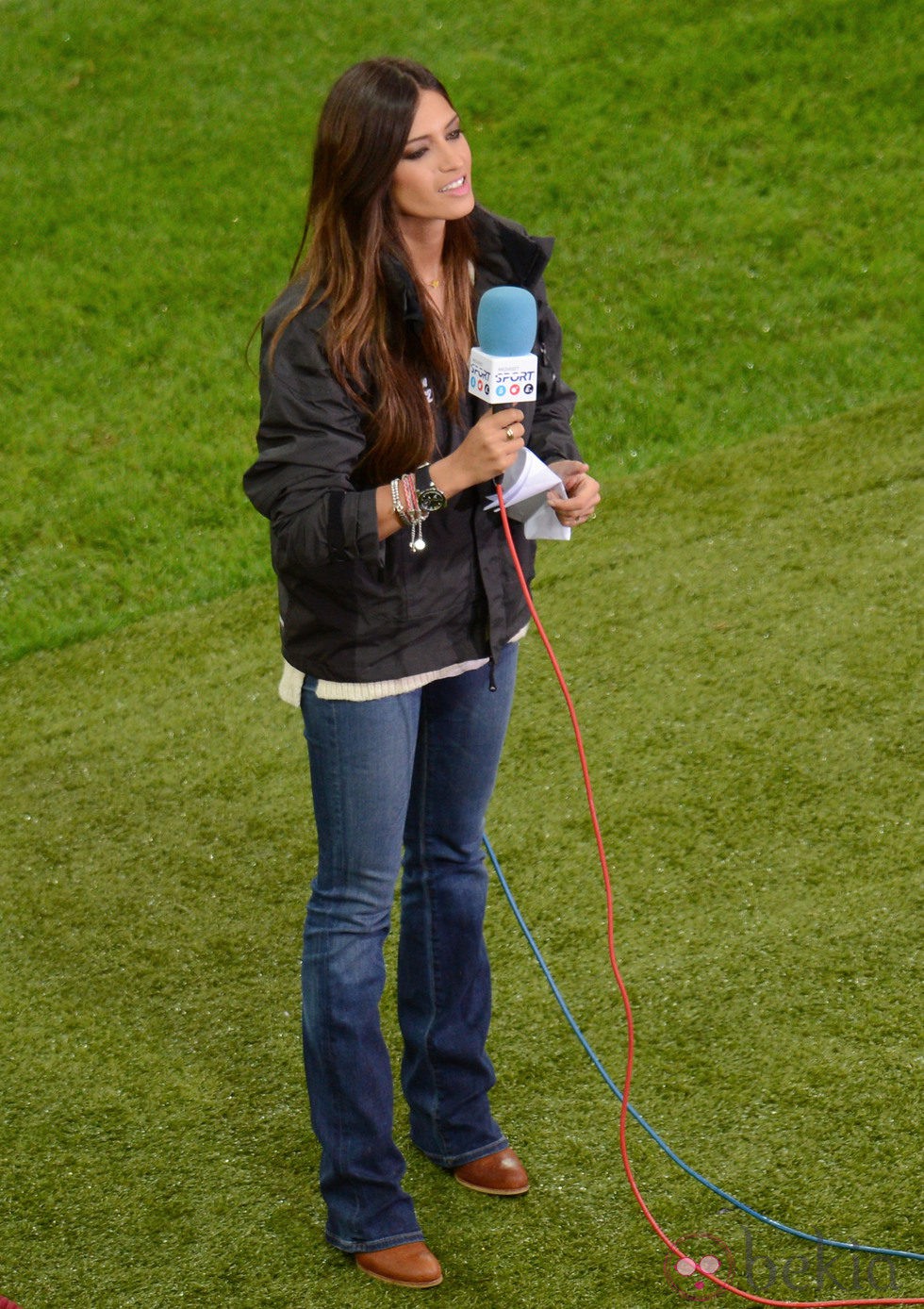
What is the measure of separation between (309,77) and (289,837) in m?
4.98

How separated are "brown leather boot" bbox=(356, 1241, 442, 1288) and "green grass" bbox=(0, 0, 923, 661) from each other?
2.84 metres

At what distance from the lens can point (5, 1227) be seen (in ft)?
8.98

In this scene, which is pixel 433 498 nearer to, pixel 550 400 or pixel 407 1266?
pixel 550 400

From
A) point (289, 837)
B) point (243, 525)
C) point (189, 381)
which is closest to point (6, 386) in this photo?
point (189, 381)

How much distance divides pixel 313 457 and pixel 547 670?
2.33 metres

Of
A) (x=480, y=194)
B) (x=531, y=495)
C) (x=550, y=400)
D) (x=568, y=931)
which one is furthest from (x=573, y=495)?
(x=480, y=194)

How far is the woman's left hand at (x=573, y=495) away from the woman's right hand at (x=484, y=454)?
247mm

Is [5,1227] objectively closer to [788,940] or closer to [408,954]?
[408,954]

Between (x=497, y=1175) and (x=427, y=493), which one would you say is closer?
(x=427, y=493)

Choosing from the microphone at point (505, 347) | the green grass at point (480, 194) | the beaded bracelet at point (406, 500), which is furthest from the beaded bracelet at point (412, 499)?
the green grass at point (480, 194)

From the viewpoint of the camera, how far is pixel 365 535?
6.91 feet

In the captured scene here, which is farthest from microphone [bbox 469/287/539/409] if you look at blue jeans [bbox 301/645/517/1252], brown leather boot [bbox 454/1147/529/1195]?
brown leather boot [bbox 454/1147/529/1195]

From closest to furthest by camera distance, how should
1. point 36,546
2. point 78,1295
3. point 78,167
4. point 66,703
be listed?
1. point 78,1295
2. point 66,703
3. point 36,546
4. point 78,167

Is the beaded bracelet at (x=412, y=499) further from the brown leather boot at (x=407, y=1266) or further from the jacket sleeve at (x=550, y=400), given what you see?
the brown leather boot at (x=407, y=1266)
